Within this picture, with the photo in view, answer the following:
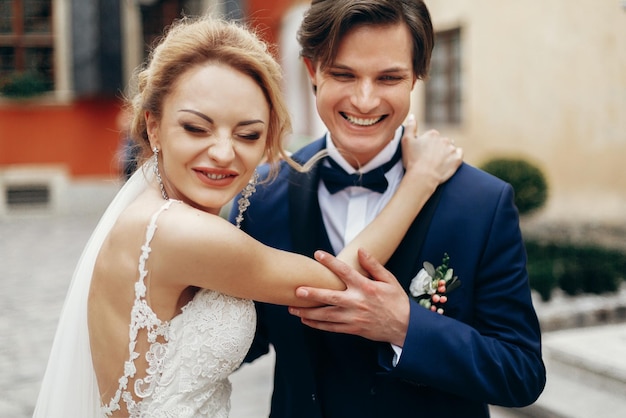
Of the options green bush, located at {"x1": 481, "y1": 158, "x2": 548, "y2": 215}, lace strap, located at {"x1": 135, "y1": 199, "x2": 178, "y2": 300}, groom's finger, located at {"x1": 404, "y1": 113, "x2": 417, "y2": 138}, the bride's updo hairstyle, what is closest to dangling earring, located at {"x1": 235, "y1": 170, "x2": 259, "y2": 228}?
the bride's updo hairstyle

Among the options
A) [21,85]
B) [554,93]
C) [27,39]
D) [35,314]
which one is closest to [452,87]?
[554,93]

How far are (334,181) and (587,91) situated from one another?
652 centimetres

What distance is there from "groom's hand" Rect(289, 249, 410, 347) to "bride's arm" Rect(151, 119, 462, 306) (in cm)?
4

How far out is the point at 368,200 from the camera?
2.07m

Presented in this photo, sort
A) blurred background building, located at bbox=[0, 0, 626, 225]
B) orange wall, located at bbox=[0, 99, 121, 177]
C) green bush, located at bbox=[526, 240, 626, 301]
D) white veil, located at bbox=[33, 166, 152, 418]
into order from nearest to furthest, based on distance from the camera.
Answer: white veil, located at bbox=[33, 166, 152, 418] → green bush, located at bbox=[526, 240, 626, 301] → blurred background building, located at bbox=[0, 0, 626, 225] → orange wall, located at bbox=[0, 99, 121, 177]

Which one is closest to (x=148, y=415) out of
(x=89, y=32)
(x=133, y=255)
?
(x=133, y=255)

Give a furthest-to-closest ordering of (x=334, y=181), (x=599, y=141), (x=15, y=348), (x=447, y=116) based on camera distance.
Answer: (x=447, y=116) → (x=599, y=141) → (x=15, y=348) → (x=334, y=181)

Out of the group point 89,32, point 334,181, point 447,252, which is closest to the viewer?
point 447,252

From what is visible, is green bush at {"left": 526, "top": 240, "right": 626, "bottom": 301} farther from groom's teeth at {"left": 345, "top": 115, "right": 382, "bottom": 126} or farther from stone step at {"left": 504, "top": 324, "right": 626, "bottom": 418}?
groom's teeth at {"left": 345, "top": 115, "right": 382, "bottom": 126}

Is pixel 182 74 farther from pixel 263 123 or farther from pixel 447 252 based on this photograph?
pixel 447 252

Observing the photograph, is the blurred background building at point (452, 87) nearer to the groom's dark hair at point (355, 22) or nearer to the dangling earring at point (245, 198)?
the groom's dark hair at point (355, 22)

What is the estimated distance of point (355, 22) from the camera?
70.2 inches

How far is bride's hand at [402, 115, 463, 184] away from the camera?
1.90m

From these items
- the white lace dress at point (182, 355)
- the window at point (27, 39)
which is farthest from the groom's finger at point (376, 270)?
the window at point (27, 39)
